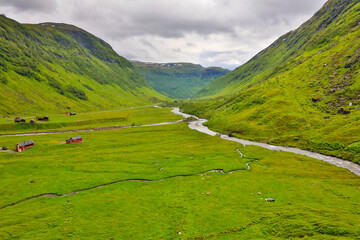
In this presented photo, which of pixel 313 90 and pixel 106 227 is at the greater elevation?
pixel 313 90

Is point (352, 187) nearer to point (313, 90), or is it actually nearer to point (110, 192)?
point (110, 192)

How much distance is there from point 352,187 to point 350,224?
30.2 metres

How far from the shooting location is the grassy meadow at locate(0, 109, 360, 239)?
29.3 m

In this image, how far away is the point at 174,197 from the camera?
4253 cm

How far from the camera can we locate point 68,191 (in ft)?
154

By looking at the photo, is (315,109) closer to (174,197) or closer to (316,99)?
(316,99)

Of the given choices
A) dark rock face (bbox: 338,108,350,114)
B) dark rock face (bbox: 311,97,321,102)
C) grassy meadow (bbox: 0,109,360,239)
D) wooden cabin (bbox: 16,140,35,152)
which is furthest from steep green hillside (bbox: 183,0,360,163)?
wooden cabin (bbox: 16,140,35,152)

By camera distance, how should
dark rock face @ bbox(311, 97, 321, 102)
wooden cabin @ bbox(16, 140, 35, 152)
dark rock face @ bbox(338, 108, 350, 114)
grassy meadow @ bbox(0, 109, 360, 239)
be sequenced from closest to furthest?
grassy meadow @ bbox(0, 109, 360, 239)
wooden cabin @ bbox(16, 140, 35, 152)
dark rock face @ bbox(338, 108, 350, 114)
dark rock face @ bbox(311, 97, 321, 102)

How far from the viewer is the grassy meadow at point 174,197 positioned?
96.1 feet

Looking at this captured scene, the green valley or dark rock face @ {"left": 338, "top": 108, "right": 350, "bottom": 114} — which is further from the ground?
dark rock face @ {"left": 338, "top": 108, "right": 350, "bottom": 114}

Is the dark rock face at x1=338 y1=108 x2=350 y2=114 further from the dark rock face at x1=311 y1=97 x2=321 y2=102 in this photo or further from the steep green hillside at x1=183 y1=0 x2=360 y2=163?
the dark rock face at x1=311 y1=97 x2=321 y2=102

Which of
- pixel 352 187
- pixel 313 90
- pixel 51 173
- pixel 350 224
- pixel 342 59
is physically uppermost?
pixel 342 59

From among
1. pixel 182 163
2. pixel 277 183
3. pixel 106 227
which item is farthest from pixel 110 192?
pixel 277 183

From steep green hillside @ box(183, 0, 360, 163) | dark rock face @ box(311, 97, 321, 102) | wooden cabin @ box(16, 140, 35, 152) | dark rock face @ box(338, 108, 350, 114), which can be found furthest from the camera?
dark rock face @ box(311, 97, 321, 102)
